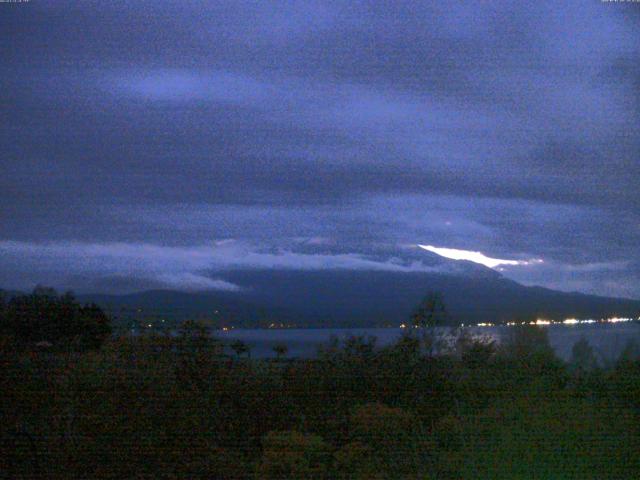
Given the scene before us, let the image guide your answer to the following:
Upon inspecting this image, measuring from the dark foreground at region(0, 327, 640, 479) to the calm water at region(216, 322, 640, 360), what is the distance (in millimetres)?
236

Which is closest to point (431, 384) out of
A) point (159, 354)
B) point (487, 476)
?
point (487, 476)

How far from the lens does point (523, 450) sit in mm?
7113

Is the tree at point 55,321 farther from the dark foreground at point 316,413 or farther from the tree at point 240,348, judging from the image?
the tree at point 240,348

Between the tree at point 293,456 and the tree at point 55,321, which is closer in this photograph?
the tree at point 293,456

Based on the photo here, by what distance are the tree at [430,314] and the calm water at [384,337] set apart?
332 millimetres

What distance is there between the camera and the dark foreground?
24.2 feet

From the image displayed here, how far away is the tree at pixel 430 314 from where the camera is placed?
1058 centimetres

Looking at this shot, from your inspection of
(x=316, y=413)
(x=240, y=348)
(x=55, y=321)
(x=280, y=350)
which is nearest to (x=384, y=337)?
(x=280, y=350)

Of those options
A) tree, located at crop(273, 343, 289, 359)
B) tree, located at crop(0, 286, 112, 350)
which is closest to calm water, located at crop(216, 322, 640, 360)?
tree, located at crop(273, 343, 289, 359)

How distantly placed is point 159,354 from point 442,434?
3431 mm

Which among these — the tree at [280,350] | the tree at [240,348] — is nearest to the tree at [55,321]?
the tree at [240,348]

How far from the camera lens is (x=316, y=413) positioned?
348 inches

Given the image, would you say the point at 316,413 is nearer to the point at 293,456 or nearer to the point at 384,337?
the point at 293,456

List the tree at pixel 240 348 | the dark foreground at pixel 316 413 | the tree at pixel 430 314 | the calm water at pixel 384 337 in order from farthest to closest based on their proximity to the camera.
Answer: the tree at pixel 430 314 < the calm water at pixel 384 337 < the tree at pixel 240 348 < the dark foreground at pixel 316 413
